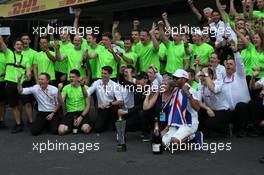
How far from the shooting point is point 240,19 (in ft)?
31.8

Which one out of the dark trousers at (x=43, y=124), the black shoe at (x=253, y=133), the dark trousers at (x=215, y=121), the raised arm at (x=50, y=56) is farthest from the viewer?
the raised arm at (x=50, y=56)

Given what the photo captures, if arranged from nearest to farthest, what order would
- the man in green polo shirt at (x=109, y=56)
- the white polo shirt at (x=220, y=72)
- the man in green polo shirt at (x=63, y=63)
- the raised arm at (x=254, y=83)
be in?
the raised arm at (x=254, y=83) → the white polo shirt at (x=220, y=72) → the man in green polo shirt at (x=109, y=56) → the man in green polo shirt at (x=63, y=63)

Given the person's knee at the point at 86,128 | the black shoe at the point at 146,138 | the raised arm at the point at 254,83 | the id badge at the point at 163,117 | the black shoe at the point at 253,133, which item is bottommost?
the black shoe at the point at 146,138

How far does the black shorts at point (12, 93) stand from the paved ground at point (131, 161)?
1584mm

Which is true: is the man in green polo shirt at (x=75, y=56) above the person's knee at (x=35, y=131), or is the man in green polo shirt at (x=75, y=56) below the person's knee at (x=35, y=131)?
above

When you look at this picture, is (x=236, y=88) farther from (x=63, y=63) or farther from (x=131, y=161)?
(x=63, y=63)

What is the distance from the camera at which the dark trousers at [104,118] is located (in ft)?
30.4

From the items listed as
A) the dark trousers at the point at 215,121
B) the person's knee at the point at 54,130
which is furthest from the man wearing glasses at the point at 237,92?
the person's knee at the point at 54,130

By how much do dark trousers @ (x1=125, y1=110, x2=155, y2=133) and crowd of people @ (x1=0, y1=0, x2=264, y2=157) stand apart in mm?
19

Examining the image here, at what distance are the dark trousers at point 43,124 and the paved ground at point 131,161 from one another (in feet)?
2.61

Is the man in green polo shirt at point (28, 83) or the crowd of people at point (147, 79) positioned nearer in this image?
the crowd of people at point (147, 79)

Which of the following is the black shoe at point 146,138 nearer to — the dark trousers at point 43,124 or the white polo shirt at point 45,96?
the dark trousers at point 43,124

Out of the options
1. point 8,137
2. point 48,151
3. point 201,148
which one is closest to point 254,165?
point 201,148

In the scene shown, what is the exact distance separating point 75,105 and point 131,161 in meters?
2.95
